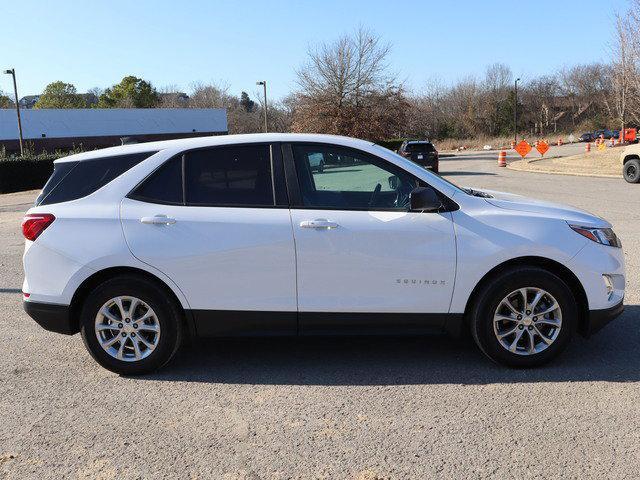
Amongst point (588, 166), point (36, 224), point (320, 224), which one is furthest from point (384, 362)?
point (588, 166)

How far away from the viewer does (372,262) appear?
4363mm

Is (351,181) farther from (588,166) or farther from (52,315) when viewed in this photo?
(588,166)

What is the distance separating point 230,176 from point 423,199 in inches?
57.9

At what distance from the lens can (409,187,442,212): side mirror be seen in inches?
169

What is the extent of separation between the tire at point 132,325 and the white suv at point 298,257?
10 millimetres

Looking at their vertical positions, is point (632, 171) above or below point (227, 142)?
below

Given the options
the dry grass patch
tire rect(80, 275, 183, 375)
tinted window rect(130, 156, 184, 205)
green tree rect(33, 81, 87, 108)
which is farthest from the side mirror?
green tree rect(33, 81, 87, 108)

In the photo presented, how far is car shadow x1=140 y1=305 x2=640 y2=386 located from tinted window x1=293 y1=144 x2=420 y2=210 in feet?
4.17

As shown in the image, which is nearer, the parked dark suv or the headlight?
the headlight

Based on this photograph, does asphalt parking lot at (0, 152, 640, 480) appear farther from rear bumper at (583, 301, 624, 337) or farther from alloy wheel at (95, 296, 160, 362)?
rear bumper at (583, 301, 624, 337)

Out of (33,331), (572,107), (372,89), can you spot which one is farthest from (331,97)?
(572,107)

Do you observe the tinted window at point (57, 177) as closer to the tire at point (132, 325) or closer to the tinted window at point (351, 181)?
the tire at point (132, 325)

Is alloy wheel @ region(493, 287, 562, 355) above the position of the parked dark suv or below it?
below

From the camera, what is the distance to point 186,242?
174 inches
